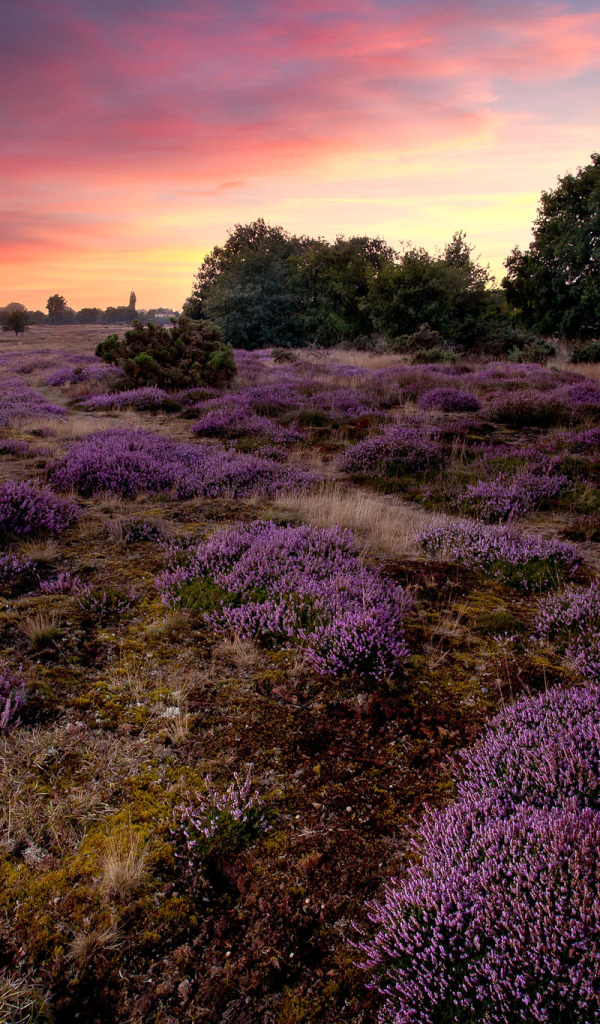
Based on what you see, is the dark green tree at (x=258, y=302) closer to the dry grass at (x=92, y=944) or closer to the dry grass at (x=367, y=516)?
the dry grass at (x=367, y=516)

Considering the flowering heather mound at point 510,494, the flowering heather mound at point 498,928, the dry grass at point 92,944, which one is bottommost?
the dry grass at point 92,944

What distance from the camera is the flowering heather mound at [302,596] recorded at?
141 inches

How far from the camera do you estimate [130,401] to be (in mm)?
15328

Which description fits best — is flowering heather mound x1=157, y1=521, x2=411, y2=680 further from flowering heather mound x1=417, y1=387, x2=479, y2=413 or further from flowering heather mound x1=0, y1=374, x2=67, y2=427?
flowering heather mound x1=0, y1=374, x2=67, y2=427

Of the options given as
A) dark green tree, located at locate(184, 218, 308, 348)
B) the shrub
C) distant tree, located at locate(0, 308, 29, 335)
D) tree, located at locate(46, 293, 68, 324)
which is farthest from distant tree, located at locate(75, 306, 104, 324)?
the shrub

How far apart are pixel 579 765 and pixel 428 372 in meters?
17.9

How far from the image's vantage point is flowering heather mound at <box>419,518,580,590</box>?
5047 mm

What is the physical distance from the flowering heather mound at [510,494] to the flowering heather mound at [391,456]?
1.37m

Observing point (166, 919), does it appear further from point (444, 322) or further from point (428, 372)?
point (444, 322)

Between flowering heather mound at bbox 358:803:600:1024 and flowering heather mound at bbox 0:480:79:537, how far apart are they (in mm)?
5182

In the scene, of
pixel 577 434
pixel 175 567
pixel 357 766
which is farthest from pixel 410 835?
pixel 577 434

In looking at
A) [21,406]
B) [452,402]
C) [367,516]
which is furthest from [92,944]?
[21,406]

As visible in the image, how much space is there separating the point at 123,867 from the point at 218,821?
43cm

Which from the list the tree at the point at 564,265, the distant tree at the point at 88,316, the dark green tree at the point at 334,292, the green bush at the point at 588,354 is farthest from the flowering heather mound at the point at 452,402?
the distant tree at the point at 88,316
